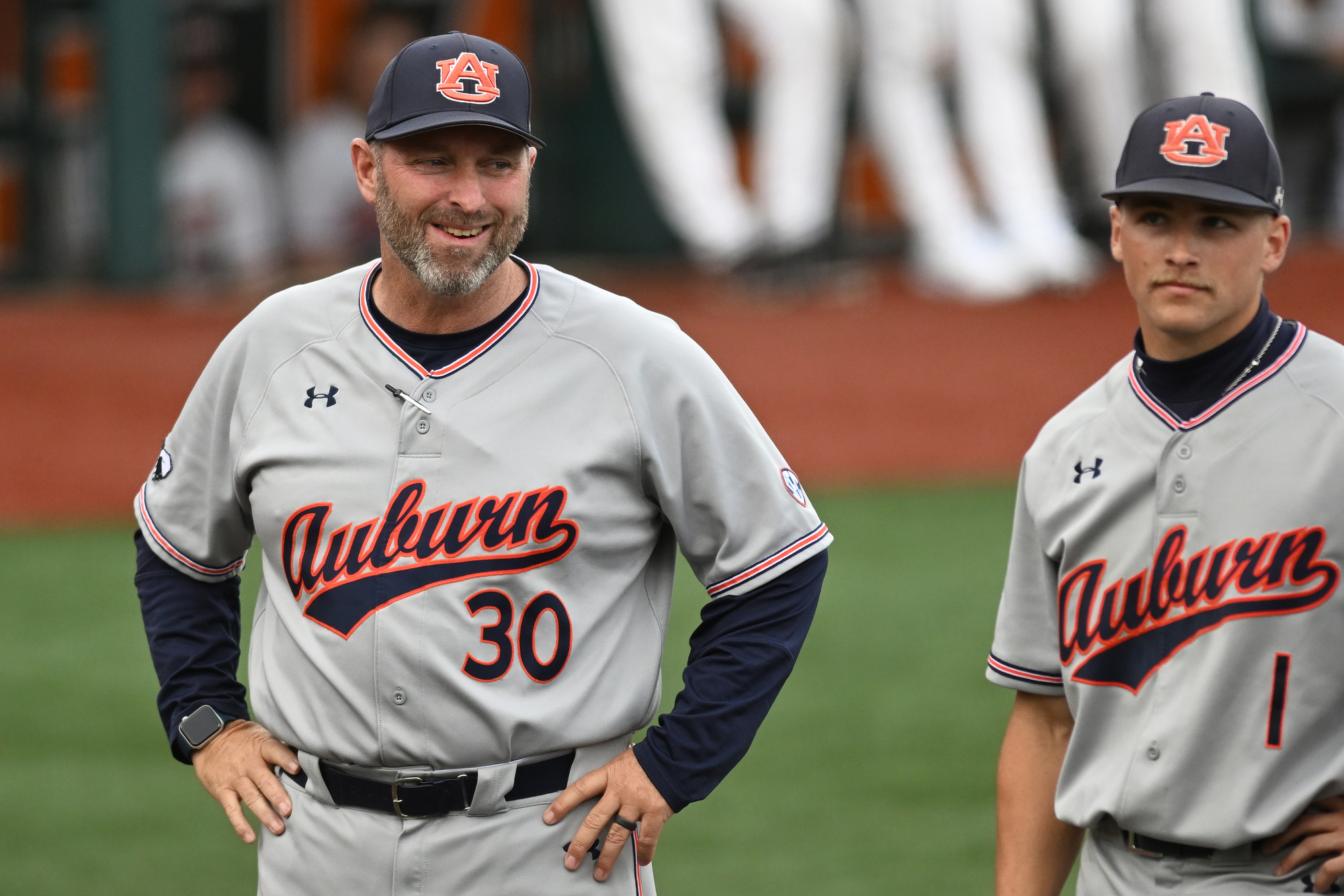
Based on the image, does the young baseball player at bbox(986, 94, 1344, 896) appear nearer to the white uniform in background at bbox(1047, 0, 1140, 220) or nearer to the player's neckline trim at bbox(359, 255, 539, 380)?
the player's neckline trim at bbox(359, 255, 539, 380)

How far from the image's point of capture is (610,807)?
2.52 metres

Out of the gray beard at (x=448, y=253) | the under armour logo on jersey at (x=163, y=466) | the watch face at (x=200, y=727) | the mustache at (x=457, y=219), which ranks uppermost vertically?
the mustache at (x=457, y=219)

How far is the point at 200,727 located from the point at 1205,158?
165 cm

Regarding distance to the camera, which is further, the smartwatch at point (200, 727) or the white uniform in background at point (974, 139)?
the white uniform in background at point (974, 139)

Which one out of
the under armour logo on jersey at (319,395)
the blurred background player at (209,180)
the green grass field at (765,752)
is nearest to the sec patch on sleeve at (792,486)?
the under armour logo on jersey at (319,395)

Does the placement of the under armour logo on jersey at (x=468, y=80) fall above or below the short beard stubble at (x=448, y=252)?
above

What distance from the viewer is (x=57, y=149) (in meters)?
12.5

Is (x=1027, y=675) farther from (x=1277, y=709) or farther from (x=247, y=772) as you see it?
(x=247, y=772)

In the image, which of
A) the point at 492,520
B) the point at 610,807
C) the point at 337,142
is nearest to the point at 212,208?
the point at 337,142

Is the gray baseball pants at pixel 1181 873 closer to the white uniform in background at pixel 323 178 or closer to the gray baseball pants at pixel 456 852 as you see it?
the gray baseball pants at pixel 456 852

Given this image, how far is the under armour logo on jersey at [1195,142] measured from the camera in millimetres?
2479

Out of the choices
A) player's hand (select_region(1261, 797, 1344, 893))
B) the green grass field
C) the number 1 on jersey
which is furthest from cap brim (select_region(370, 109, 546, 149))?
the green grass field

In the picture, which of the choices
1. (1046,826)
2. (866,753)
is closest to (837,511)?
(866,753)

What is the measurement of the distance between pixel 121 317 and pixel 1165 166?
9906mm
